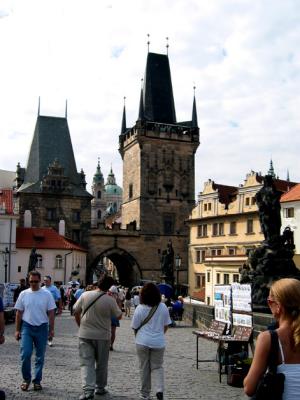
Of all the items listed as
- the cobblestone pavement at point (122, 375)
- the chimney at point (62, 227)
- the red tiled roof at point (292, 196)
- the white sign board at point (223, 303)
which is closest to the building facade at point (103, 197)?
the chimney at point (62, 227)

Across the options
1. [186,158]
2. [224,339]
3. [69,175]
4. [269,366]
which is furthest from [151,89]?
[269,366]

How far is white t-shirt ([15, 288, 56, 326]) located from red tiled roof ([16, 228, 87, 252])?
44.2 m

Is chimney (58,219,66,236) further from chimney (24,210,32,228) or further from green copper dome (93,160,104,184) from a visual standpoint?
green copper dome (93,160,104,184)

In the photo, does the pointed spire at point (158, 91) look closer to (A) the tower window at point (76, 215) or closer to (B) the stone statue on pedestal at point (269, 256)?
(A) the tower window at point (76, 215)

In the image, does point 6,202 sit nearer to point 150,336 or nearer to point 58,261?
point 58,261

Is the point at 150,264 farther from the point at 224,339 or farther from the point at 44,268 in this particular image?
the point at 224,339

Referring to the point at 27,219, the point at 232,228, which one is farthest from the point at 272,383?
the point at 27,219

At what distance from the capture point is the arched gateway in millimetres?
62406

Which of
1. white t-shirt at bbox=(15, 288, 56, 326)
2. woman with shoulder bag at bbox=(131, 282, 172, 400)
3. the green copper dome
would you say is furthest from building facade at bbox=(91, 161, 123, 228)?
woman with shoulder bag at bbox=(131, 282, 172, 400)

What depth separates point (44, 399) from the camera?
7266 mm

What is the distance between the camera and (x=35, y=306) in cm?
821

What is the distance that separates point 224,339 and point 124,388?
1.63 meters

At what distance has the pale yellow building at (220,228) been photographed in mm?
41728

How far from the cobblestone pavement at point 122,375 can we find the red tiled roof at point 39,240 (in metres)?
38.1
